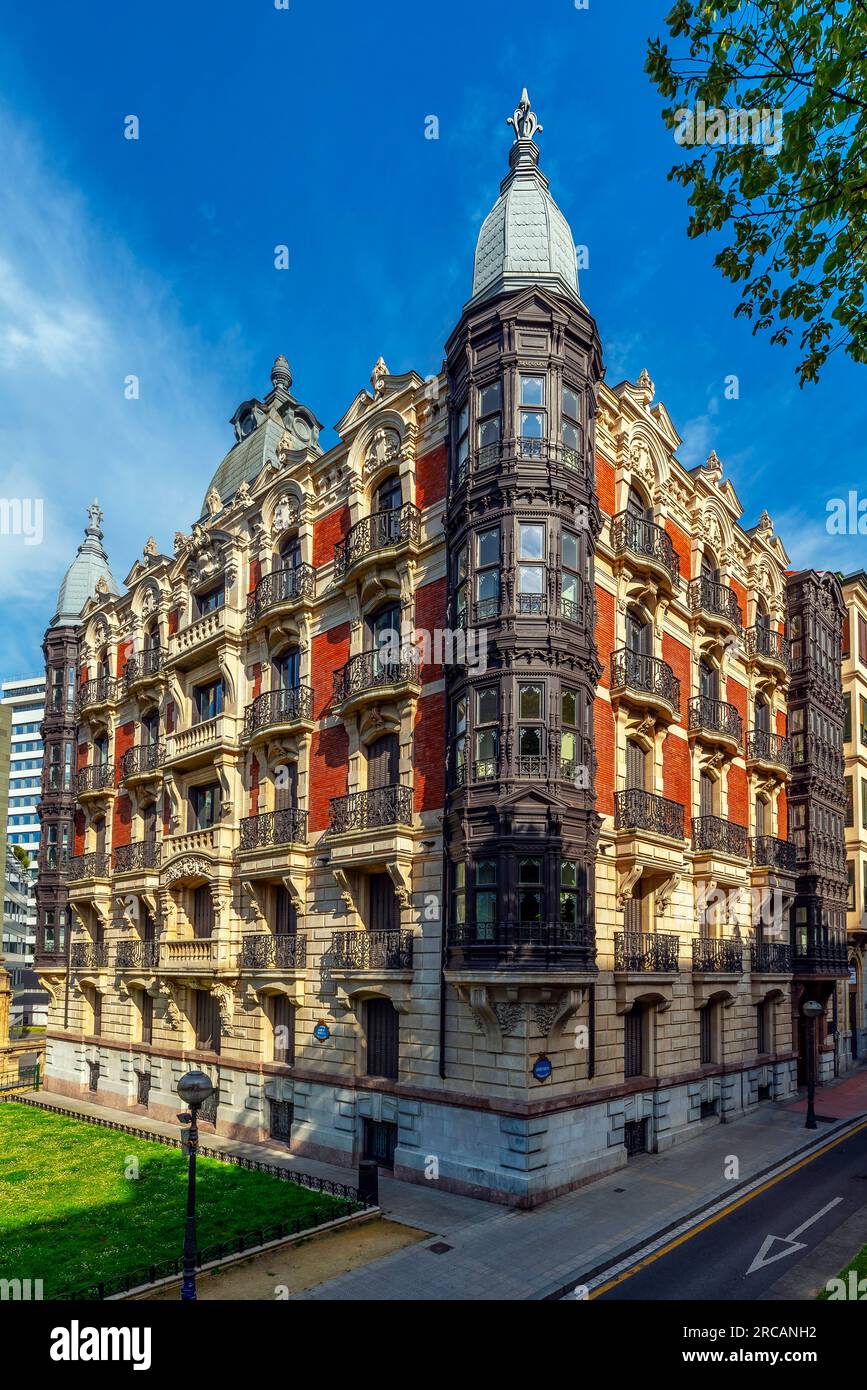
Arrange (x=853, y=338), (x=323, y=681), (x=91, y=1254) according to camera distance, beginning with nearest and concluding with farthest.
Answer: (x=853, y=338) → (x=91, y=1254) → (x=323, y=681)

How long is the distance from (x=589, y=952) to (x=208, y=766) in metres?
15.4

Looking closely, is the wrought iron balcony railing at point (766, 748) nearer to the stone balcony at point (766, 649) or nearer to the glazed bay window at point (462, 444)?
the stone balcony at point (766, 649)

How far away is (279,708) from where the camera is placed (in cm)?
2850

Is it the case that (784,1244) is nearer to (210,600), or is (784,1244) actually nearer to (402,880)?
(402,880)

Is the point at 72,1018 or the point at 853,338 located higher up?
the point at 853,338

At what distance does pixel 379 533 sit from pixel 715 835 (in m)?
13.2

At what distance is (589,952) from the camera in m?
20.5

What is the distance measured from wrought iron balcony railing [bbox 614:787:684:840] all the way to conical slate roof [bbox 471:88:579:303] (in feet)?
41.0

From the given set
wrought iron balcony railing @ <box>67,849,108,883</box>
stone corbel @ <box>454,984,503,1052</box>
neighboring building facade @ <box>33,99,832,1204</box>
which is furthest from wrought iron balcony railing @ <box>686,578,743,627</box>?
wrought iron balcony railing @ <box>67,849,108,883</box>
